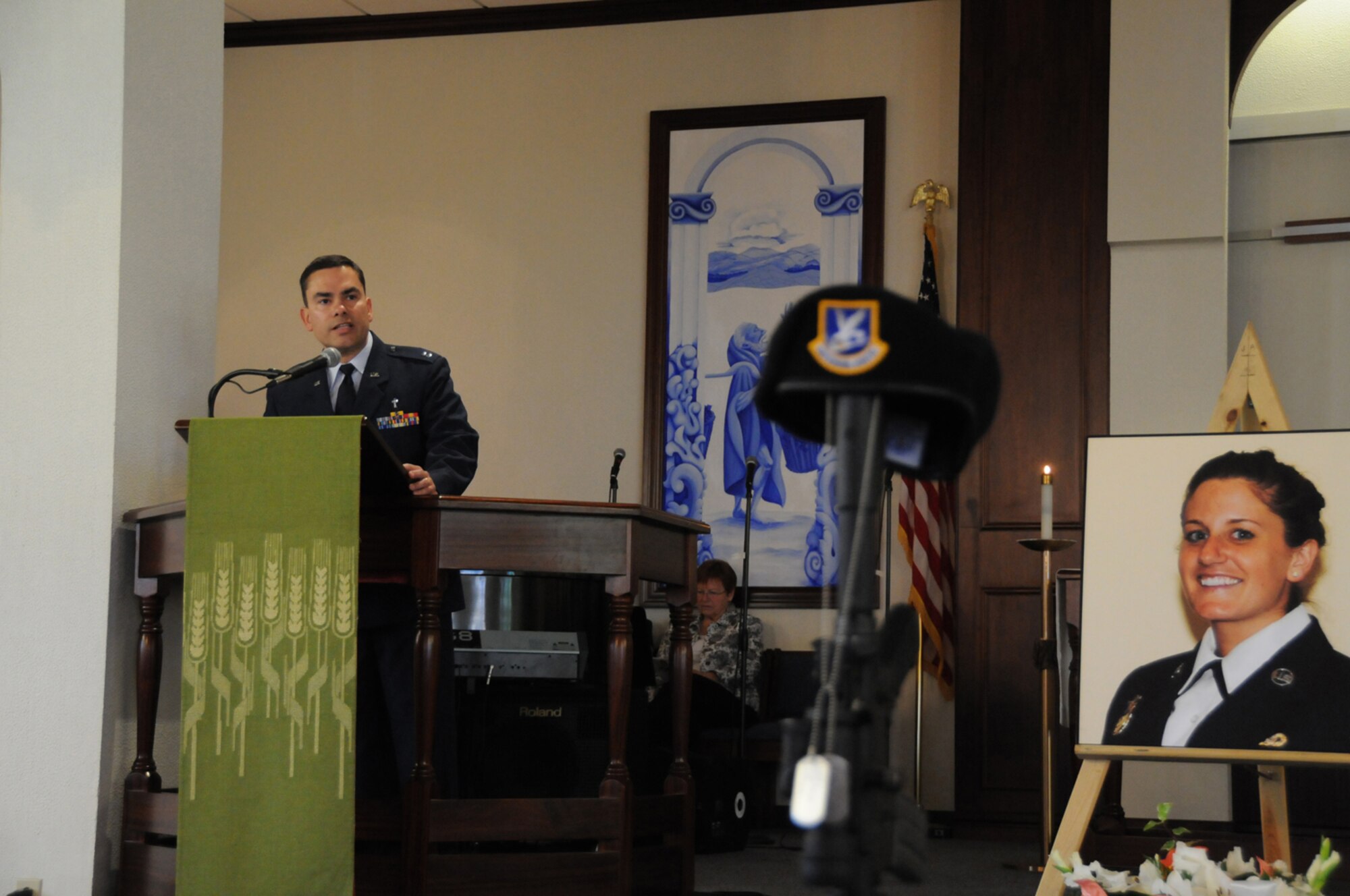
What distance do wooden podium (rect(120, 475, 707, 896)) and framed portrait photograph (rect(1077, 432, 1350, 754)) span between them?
105cm

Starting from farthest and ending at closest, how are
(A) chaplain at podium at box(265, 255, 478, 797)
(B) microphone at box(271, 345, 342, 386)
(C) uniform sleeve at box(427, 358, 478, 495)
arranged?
1. (C) uniform sleeve at box(427, 358, 478, 495)
2. (A) chaplain at podium at box(265, 255, 478, 797)
3. (B) microphone at box(271, 345, 342, 386)

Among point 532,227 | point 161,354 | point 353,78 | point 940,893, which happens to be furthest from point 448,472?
point 353,78

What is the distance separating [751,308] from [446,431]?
3118 millimetres

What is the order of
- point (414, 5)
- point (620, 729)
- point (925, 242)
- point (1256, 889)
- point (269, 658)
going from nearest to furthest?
1. point (1256, 889)
2. point (269, 658)
3. point (620, 729)
4. point (925, 242)
5. point (414, 5)

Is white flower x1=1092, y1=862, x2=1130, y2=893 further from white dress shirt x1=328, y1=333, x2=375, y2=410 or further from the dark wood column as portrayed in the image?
the dark wood column

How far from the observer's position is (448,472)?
3277 millimetres

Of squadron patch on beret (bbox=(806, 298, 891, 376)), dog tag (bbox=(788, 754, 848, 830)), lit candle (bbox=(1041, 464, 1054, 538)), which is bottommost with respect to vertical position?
dog tag (bbox=(788, 754, 848, 830))

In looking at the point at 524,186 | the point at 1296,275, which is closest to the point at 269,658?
the point at 524,186

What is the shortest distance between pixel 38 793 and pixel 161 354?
102 centimetres

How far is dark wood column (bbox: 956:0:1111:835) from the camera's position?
18.1 feet

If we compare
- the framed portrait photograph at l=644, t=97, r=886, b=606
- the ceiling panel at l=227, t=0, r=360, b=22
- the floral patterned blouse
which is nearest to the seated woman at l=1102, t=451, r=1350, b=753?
the floral patterned blouse

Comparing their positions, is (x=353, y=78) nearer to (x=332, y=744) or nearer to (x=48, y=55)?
(x=48, y=55)

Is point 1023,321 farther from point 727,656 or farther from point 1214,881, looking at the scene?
point 1214,881

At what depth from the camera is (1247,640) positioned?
10.3 feet
